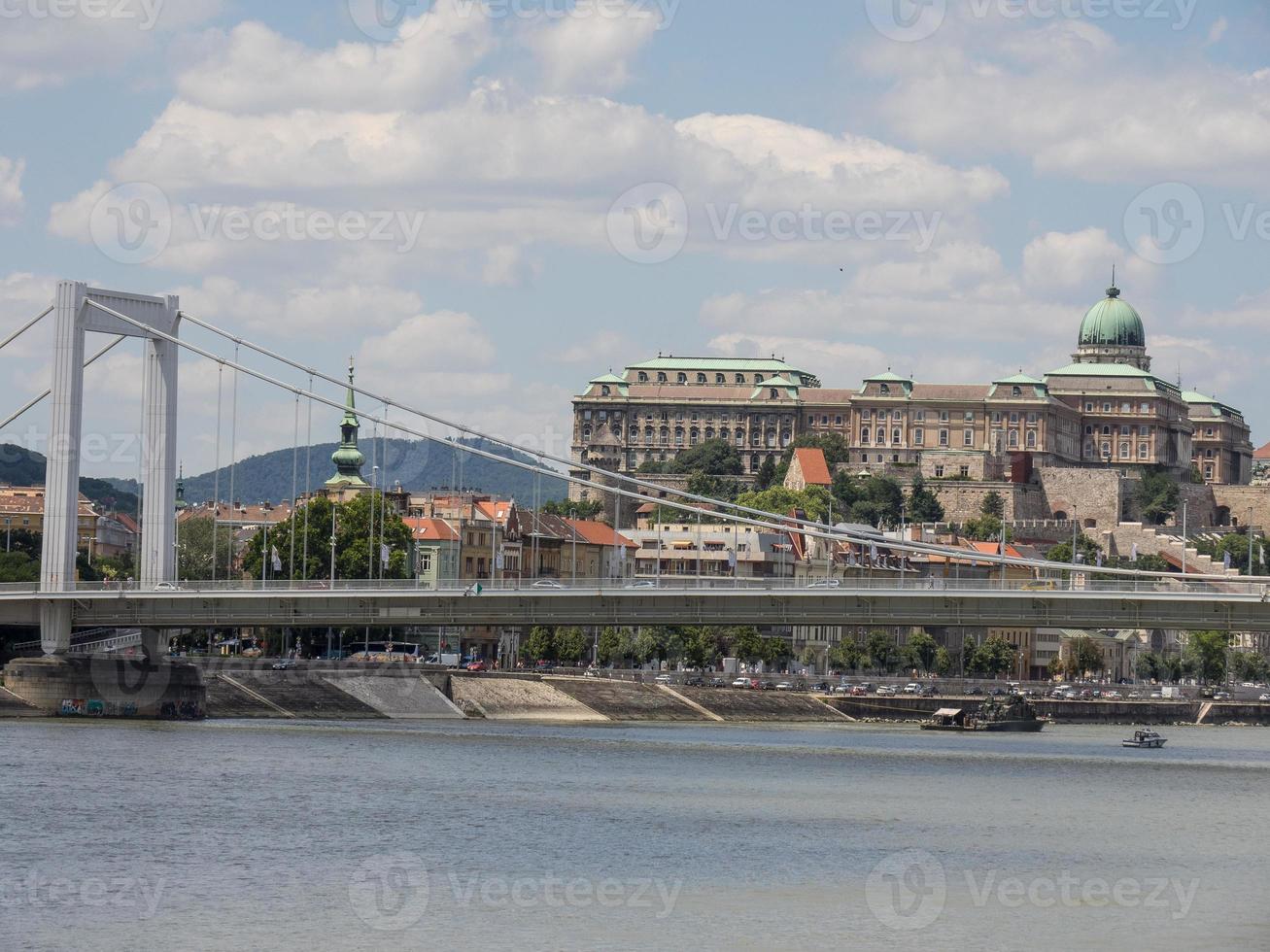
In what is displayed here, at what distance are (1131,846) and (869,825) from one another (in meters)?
5.07

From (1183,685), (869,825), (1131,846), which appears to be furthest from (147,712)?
(1183,685)

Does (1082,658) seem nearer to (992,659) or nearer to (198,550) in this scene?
(992,659)

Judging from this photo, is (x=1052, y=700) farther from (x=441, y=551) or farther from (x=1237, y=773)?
(x=1237, y=773)

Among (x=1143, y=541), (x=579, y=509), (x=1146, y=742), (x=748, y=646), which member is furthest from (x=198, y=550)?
(x=1143, y=541)

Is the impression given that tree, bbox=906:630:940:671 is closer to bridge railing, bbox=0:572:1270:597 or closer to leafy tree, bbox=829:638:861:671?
leafy tree, bbox=829:638:861:671

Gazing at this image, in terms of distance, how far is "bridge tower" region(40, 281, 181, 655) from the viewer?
69.1 metres

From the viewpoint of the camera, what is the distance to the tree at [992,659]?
136375mm

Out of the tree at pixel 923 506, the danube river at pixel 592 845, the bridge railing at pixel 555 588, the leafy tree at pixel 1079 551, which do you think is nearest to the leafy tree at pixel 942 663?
the leafy tree at pixel 1079 551

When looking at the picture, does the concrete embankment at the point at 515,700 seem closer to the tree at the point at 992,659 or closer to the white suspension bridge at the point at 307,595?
the white suspension bridge at the point at 307,595

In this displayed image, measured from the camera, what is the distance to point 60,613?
7062cm

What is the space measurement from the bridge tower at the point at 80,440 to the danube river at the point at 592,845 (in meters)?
3.77

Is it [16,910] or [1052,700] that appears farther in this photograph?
[1052,700]

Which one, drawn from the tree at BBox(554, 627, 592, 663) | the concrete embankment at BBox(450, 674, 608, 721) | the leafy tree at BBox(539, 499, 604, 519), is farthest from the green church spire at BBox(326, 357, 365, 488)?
the concrete embankment at BBox(450, 674, 608, 721)

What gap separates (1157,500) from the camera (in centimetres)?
19600
